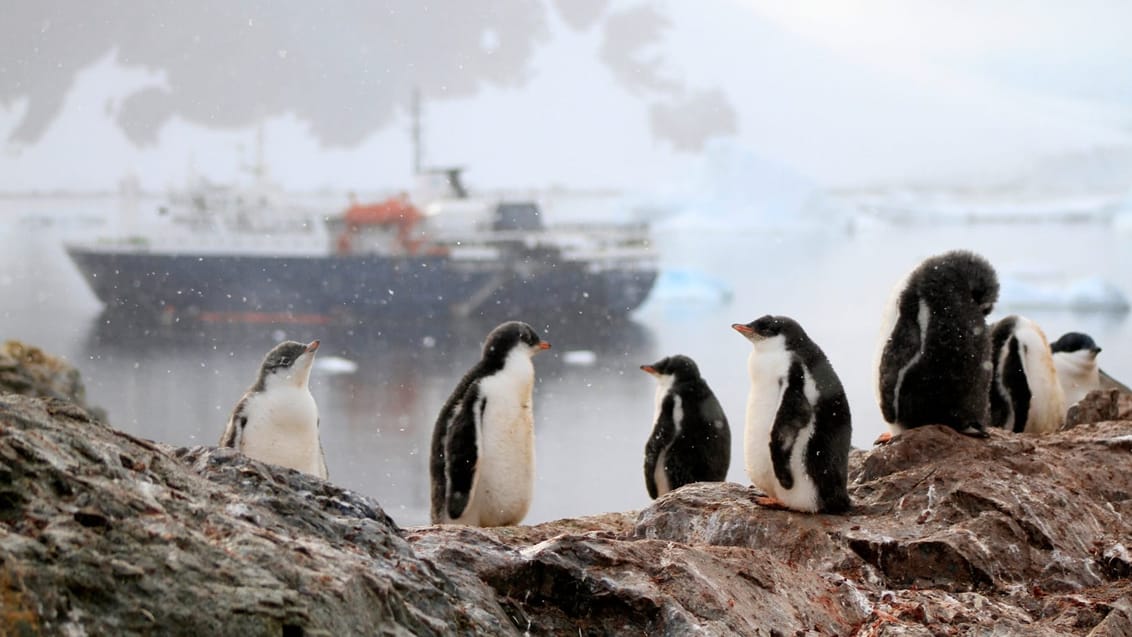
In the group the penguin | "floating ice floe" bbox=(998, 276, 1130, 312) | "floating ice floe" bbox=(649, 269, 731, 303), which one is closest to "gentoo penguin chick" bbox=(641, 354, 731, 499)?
the penguin

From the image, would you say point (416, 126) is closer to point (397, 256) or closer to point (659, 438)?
point (397, 256)

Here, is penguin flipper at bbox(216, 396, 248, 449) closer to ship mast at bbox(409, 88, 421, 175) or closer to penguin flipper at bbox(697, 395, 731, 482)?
penguin flipper at bbox(697, 395, 731, 482)

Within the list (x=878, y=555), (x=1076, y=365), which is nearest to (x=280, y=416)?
(x=878, y=555)

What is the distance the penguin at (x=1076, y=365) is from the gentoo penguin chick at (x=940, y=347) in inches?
72.8

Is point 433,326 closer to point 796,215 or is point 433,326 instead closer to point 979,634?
point 796,215

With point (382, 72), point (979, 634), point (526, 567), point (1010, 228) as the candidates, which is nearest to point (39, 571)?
point (526, 567)

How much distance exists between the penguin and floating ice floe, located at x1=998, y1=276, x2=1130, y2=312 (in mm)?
7684

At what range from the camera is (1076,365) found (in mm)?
4926

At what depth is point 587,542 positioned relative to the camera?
1796mm

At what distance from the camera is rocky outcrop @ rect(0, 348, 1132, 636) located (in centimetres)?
116

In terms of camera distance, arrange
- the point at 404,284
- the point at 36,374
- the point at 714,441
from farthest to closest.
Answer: the point at 404,284 → the point at 36,374 → the point at 714,441

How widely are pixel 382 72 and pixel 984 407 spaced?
40.2ft

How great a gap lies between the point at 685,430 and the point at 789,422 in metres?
0.99

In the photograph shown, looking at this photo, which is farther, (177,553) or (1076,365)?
(1076,365)
